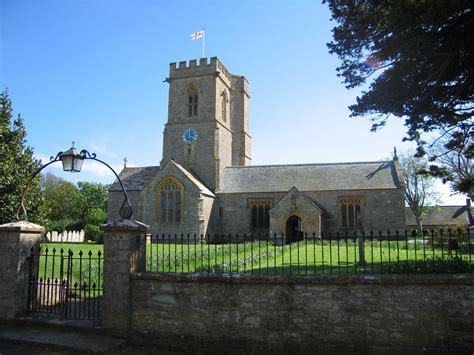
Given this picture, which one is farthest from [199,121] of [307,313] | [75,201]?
[75,201]

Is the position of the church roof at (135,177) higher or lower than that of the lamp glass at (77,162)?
higher

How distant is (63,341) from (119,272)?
158cm

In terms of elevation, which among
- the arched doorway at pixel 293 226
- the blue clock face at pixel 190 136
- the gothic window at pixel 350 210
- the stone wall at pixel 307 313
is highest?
the blue clock face at pixel 190 136

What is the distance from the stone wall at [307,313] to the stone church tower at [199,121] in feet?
84.2

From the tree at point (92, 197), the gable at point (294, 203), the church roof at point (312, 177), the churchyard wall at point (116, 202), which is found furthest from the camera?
the tree at point (92, 197)

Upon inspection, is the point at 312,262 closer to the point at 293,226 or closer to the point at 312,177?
the point at 293,226

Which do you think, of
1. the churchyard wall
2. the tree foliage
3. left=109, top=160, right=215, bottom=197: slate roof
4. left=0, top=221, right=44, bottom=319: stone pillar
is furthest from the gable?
the tree foliage

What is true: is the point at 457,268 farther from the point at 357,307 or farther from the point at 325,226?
the point at 325,226

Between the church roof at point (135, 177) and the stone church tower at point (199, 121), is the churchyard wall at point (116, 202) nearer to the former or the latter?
the church roof at point (135, 177)

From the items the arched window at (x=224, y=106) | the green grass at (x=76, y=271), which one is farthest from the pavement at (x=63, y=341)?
the arched window at (x=224, y=106)

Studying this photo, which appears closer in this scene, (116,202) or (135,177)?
(116,202)

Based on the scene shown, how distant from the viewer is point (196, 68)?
3559 centimetres

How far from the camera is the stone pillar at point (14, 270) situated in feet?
28.3

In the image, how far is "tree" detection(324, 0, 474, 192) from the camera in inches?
320
